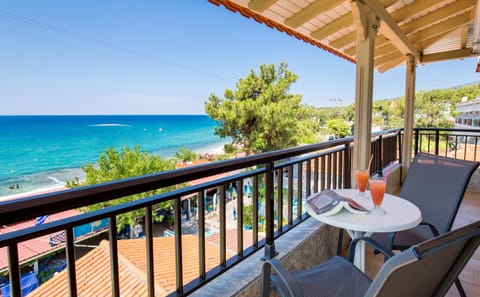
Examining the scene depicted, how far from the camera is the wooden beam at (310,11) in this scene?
7.14ft

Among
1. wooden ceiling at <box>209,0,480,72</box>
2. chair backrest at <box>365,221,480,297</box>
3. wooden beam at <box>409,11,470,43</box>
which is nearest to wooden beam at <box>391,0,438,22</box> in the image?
wooden ceiling at <box>209,0,480,72</box>

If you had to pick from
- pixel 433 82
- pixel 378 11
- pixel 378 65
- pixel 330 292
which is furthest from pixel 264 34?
pixel 330 292

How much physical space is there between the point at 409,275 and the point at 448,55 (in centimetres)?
505

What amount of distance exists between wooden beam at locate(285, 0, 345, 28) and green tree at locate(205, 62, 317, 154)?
11.1 meters

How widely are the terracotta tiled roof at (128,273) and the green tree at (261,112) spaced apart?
1085 centimetres

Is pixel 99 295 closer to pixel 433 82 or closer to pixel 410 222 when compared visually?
pixel 410 222

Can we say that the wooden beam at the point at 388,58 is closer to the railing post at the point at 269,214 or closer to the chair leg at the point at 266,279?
the railing post at the point at 269,214

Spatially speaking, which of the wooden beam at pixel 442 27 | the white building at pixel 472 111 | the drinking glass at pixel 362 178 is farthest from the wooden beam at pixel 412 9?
the white building at pixel 472 111

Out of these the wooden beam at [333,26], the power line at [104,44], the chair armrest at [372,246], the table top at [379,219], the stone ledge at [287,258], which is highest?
the power line at [104,44]

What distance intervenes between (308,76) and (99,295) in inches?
1310

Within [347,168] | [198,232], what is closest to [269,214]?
[198,232]

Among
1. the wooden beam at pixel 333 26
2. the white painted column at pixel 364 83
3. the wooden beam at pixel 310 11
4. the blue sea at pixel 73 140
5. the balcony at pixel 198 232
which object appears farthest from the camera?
the blue sea at pixel 73 140

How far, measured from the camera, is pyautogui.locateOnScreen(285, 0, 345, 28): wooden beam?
2.18 meters

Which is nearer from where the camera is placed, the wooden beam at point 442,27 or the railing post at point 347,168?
the railing post at point 347,168
